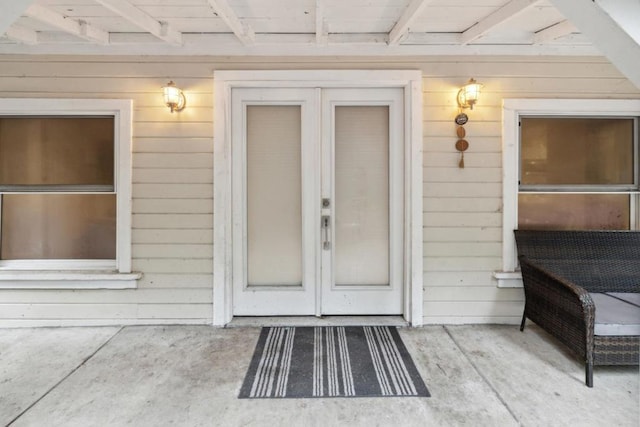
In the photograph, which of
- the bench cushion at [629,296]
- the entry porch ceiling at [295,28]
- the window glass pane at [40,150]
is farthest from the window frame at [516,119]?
the window glass pane at [40,150]

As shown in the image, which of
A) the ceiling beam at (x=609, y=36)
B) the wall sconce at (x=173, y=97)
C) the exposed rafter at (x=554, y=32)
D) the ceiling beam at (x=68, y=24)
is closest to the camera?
the ceiling beam at (x=609, y=36)

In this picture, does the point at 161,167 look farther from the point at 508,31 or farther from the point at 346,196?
the point at 508,31

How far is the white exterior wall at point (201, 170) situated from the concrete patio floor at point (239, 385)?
28cm

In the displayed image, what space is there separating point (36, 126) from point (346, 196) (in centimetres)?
290

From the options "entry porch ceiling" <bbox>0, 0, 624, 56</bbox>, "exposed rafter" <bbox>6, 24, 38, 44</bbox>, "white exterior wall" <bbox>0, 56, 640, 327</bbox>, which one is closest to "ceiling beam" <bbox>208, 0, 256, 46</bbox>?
"entry porch ceiling" <bbox>0, 0, 624, 56</bbox>

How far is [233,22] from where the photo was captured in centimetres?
250

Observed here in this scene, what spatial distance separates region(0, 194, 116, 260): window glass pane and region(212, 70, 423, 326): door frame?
3.42 feet

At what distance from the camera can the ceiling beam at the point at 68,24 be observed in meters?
2.35

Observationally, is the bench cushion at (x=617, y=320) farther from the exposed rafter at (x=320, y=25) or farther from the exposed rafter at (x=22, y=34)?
the exposed rafter at (x=22, y=34)

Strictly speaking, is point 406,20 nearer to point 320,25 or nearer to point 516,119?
point 320,25

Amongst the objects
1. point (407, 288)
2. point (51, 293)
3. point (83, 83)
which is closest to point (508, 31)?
point (407, 288)

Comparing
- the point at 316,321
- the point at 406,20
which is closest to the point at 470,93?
the point at 406,20

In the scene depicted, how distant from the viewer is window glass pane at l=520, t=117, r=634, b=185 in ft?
10.2

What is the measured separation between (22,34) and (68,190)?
1.31 metres
